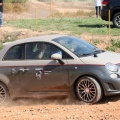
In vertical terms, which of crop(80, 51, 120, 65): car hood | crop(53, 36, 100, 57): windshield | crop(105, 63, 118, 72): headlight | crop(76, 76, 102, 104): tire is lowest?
crop(76, 76, 102, 104): tire

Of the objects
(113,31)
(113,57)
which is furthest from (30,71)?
(113,31)

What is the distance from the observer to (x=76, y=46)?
34.4ft

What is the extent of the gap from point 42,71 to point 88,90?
113cm

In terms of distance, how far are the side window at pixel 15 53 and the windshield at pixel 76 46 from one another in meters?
0.85

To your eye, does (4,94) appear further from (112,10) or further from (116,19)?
(112,10)

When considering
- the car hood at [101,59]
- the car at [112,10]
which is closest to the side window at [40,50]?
the car hood at [101,59]

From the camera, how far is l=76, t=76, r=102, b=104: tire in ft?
31.8

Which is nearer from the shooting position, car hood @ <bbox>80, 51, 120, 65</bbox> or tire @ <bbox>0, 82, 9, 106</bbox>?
car hood @ <bbox>80, 51, 120, 65</bbox>

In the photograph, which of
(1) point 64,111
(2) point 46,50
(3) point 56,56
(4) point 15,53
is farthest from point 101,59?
(4) point 15,53

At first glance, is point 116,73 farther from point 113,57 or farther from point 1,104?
point 1,104

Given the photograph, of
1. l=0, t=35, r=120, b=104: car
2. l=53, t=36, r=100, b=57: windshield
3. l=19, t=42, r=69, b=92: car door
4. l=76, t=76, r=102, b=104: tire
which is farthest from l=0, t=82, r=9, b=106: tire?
l=76, t=76, r=102, b=104: tire

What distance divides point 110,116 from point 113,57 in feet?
7.81

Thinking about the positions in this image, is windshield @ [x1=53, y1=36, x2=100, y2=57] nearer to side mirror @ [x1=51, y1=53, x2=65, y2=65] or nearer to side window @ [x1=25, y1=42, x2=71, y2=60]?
side window @ [x1=25, y1=42, x2=71, y2=60]

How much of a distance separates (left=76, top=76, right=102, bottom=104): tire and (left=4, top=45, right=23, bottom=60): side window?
1620mm
